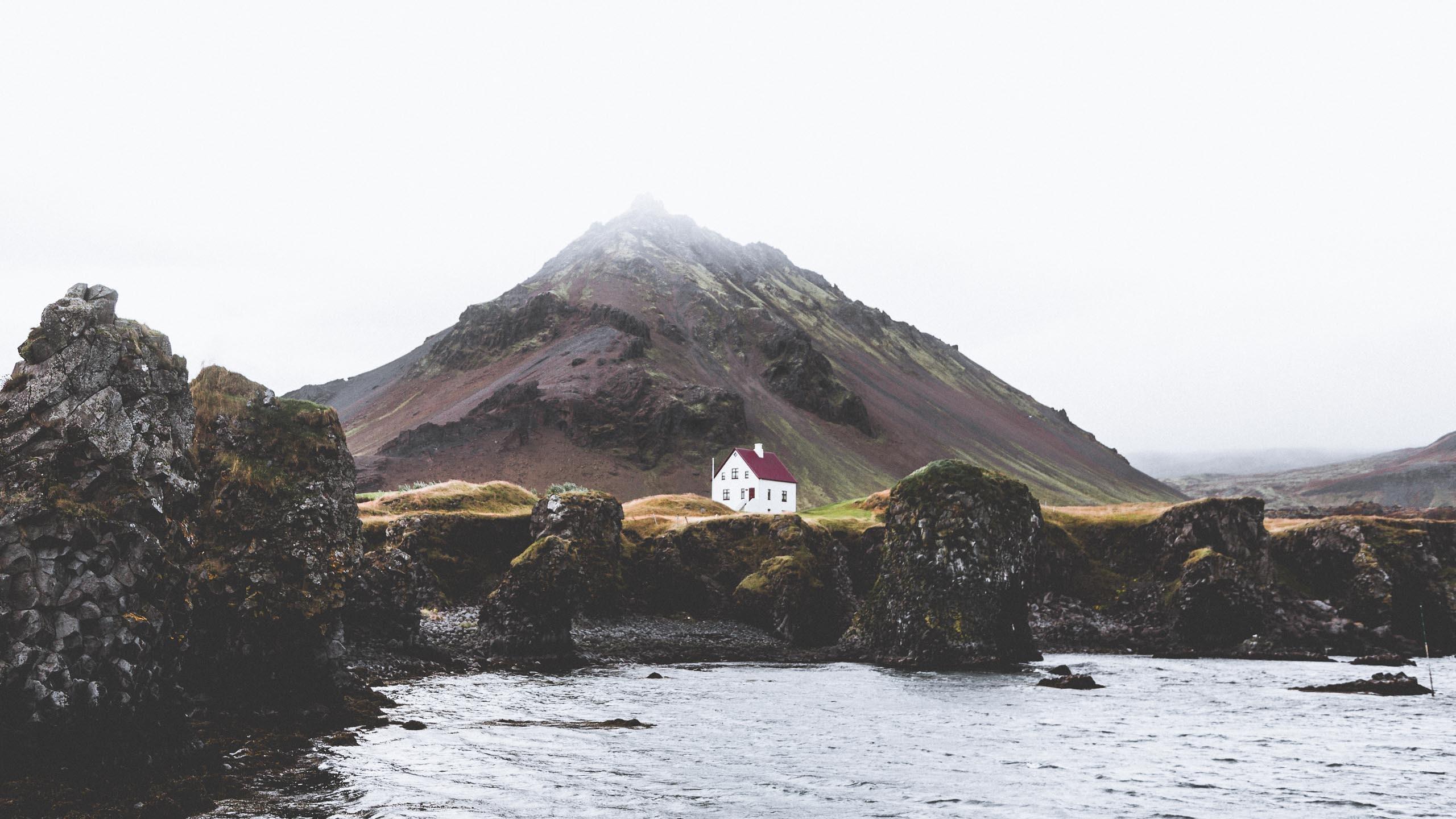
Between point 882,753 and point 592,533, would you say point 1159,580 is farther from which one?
point 882,753

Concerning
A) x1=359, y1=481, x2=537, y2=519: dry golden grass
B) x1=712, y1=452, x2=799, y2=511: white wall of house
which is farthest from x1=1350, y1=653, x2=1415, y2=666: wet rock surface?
x1=712, y1=452, x2=799, y2=511: white wall of house

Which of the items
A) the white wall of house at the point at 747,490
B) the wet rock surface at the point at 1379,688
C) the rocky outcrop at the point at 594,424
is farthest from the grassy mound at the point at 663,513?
the rocky outcrop at the point at 594,424

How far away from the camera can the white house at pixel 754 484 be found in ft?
397

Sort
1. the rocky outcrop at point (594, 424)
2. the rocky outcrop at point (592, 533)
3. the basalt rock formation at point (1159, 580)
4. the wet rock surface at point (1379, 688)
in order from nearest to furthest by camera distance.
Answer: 1. the wet rock surface at point (1379, 688)
2. the rocky outcrop at point (592, 533)
3. the basalt rock formation at point (1159, 580)
4. the rocky outcrop at point (594, 424)

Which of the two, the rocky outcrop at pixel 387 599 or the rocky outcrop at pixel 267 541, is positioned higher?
the rocky outcrop at pixel 267 541

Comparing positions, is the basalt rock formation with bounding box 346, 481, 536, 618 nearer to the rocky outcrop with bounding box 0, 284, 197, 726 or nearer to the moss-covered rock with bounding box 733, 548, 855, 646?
the moss-covered rock with bounding box 733, 548, 855, 646

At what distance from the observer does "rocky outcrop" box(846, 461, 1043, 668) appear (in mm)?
43812

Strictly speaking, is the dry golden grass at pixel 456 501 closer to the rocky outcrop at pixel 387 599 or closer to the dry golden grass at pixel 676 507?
the dry golden grass at pixel 676 507

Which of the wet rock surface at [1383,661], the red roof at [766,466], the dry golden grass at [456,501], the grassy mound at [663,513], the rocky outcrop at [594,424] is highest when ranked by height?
the rocky outcrop at [594,424]

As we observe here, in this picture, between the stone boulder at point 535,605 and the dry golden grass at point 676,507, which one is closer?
the stone boulder at point 535,605

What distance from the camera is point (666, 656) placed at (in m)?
48.0

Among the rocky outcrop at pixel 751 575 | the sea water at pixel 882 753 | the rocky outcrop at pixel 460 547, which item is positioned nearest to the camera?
the sea water at pixel 882 753

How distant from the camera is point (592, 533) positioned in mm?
53844

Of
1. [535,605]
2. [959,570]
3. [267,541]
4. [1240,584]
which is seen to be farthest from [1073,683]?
[267,541]
